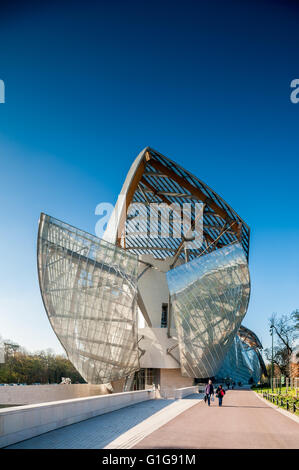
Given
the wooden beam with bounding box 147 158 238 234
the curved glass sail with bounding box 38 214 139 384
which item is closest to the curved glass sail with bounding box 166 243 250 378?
the wooden beam with bounding box 147 158 238 234

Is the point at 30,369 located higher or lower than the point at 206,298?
lower

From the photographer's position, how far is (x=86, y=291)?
32.9m

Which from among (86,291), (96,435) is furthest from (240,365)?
(96,435)

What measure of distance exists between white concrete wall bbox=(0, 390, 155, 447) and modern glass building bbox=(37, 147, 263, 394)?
642 inches

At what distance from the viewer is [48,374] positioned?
8162 centimetres

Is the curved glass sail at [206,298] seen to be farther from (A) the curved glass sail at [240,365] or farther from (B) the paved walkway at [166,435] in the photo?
(B) the paved walkway at [166,435]

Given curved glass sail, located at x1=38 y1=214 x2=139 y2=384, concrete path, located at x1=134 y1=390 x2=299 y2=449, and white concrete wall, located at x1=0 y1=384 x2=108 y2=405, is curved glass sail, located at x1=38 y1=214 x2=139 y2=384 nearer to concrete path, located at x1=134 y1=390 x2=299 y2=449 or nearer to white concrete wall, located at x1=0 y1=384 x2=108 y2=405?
white concrete wall, located at x1=0 y1=384 x2=108 y2=405

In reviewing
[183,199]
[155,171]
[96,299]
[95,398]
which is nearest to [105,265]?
[96,299]

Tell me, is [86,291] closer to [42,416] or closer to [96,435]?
[42,416]

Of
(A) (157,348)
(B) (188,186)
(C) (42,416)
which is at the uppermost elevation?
(B) (188,186)

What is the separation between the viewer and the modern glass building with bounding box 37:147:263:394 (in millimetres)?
32688

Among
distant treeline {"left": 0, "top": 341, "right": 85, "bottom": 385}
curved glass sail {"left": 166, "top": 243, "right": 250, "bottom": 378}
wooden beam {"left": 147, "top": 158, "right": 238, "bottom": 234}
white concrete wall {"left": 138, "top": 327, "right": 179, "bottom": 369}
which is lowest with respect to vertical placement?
distant treeline {"left": 0, "top": 341, "right": 85, "bottom": 385}

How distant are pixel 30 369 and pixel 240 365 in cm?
3753
